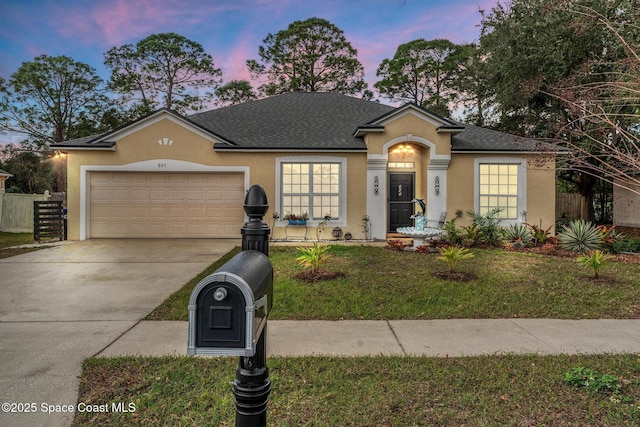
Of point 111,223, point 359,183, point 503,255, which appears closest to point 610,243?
point 503,255

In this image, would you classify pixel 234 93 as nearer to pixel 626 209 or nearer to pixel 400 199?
pixel 400 199

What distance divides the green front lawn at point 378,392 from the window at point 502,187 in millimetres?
9392

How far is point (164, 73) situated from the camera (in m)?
27.5

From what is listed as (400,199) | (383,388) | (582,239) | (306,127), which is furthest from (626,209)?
(383,388)

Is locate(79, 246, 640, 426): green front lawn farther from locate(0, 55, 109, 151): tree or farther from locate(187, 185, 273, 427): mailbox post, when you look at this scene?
locate(0, 55, 109, 151): tree

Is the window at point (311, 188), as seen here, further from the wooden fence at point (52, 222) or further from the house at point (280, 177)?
the wooden fence at point (52, 222)

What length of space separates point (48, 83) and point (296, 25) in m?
18.6

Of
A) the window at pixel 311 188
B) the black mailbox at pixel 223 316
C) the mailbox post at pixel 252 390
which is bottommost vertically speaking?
the mailbox post at pixel 252 390

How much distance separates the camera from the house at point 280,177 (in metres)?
11.8

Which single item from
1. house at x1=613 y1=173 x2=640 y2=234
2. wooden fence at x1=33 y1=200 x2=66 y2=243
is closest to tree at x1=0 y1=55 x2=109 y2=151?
wooden fence at x1=33 y1=200 x2=66 y2=243

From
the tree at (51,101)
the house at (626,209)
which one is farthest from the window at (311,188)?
the tree at (51,101)

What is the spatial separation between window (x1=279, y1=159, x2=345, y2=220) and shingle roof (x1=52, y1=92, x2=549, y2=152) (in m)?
0.67

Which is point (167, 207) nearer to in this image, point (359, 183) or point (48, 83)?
point (359, 183)

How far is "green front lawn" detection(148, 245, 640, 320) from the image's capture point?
474cm
